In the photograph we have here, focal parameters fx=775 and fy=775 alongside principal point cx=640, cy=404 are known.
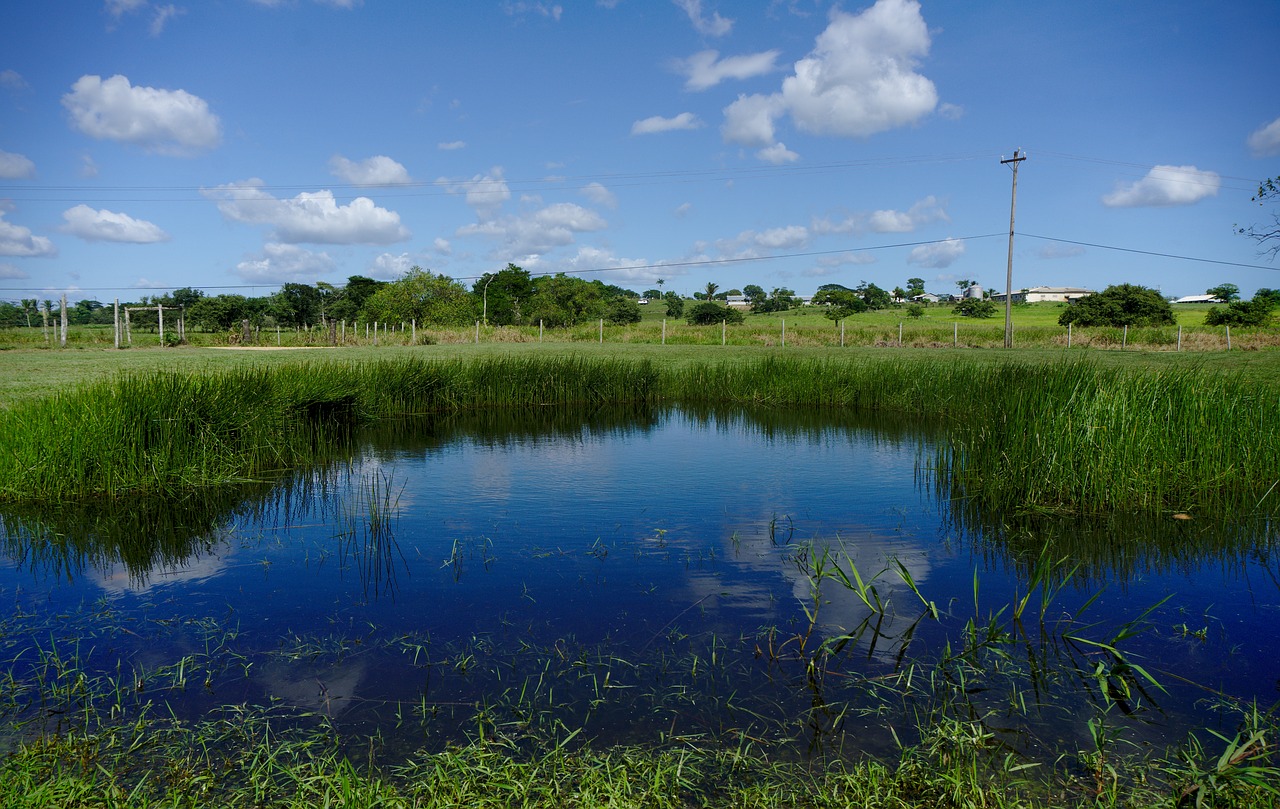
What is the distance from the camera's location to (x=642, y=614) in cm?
497

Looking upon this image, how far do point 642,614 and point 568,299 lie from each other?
73.1 metres

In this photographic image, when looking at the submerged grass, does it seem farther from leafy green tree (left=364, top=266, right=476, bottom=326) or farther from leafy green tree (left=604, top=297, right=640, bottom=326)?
leafy green tree (left=604, top=297, right=640, bottom=326)

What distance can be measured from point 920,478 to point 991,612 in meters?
4.22

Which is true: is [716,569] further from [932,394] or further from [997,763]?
[932,394]

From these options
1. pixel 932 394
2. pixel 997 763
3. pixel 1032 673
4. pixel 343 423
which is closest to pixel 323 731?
pixel 997 763

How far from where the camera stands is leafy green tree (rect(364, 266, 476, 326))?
5631 cm

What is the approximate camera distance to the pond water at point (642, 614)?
3.74 meters

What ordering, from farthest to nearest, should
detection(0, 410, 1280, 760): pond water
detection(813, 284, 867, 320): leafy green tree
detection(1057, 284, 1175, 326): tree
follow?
detection(813, 284, 867, 320): leafy green tree
detection(1057, 284, 1175, 326): tree
detection(0, 410, 1280, 760): pond water

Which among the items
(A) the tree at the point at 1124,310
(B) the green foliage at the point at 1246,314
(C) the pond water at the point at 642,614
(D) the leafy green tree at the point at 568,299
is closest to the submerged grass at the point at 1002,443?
(C) the pond water at the point at 642,614

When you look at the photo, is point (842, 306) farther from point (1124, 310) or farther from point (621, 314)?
point (1124, 310)

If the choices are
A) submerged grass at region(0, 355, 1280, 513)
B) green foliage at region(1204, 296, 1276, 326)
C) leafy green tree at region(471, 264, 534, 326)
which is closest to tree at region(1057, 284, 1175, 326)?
green foliage at region(1204, 296, 1276, 326)

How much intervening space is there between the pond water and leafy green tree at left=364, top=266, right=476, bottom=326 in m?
49.2

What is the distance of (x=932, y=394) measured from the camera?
1512cm

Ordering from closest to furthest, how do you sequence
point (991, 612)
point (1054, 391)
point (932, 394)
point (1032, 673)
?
point (1032, 673), point (991, 612), point (1054, 391), point (932, 394)
